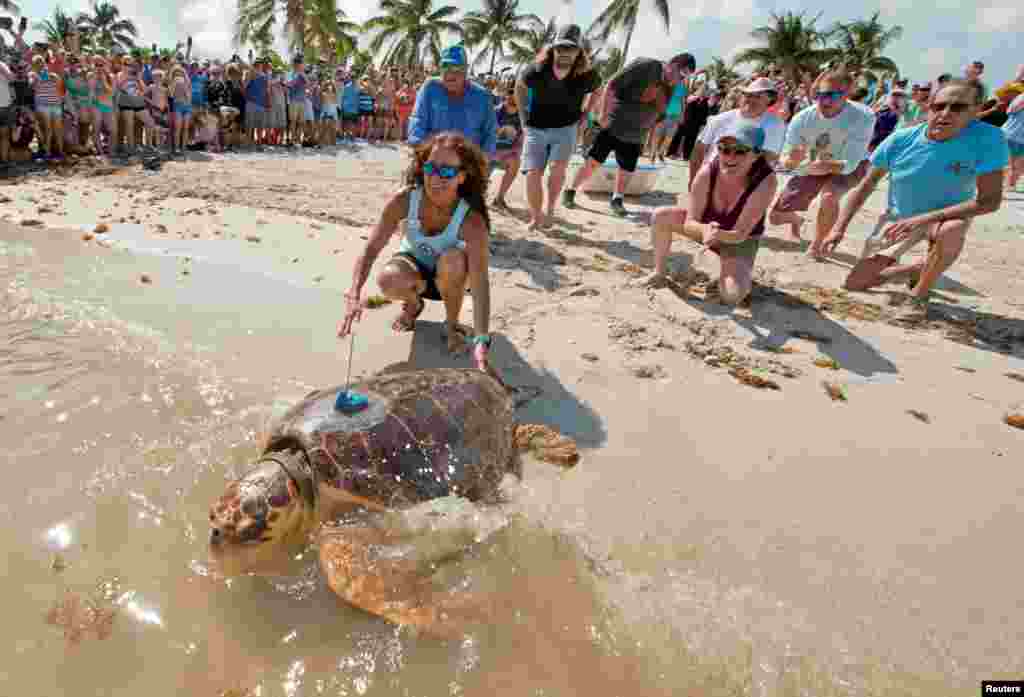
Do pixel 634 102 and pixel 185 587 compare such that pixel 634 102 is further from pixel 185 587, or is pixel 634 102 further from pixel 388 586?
pixel 185 587

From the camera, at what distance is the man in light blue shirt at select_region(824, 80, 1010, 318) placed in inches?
120

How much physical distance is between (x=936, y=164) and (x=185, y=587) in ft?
14.1

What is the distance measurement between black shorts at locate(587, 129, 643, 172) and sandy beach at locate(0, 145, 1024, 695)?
3.00 ft

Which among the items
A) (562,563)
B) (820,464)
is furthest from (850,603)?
(562,563)

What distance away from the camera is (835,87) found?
3.96 metres

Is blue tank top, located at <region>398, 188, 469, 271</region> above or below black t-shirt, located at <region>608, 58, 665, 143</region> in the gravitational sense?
below

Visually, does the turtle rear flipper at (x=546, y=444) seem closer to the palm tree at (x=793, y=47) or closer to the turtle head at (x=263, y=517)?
the turtle head at (x=263, y=517)

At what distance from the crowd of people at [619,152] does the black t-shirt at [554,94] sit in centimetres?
1

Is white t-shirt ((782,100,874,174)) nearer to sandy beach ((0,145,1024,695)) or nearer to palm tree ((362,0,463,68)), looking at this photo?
sandy beach ((0,145,1024,695))

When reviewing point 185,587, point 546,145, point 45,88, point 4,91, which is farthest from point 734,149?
point 45,88

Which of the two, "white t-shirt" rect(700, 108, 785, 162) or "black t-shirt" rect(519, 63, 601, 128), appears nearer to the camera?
"black t-shirt" rect(519, 63, 601, 128)

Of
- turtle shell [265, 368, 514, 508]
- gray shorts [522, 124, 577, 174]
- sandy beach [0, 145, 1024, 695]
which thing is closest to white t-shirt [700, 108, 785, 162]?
sandy beach [0, 145, 1024, 695]

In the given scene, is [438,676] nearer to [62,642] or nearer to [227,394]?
[62,642]

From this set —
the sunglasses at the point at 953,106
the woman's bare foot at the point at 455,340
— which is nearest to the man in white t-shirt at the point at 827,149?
the sunglasses at the point at 953,106
